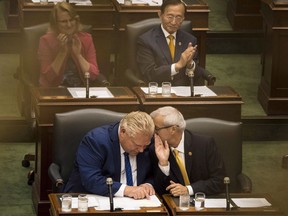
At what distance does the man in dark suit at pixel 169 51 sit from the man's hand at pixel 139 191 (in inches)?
76.0

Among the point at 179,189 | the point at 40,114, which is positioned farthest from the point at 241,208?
the point at 40,114

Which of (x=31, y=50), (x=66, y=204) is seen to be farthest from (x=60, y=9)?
(x=66, y=204)

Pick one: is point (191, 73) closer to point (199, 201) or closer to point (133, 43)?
point (133, 43)

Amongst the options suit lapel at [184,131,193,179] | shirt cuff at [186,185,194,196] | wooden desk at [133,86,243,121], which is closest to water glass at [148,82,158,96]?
wooden desk at [133,86,243,121]

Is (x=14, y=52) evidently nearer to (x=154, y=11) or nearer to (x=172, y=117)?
(x=154, y=11)

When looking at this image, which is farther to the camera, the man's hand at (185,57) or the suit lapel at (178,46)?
the suit lapel at (178,46)

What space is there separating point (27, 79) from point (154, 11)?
1307 mm

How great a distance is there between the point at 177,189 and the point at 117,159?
0.41 meters

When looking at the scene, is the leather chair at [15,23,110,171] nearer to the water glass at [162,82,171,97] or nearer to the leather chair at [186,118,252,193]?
the water glass at [162,82,171,97]

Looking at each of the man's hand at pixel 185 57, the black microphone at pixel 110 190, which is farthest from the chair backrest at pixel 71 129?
the man's hand at pixel 185 57

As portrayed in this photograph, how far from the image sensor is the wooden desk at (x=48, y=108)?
7805 millimetres

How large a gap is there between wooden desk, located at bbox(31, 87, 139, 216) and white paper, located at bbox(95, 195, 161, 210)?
123cm

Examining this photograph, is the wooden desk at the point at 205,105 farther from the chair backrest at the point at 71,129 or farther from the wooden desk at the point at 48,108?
the chair backrest at the point at 71,129

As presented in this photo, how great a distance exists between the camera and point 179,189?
6.85m
